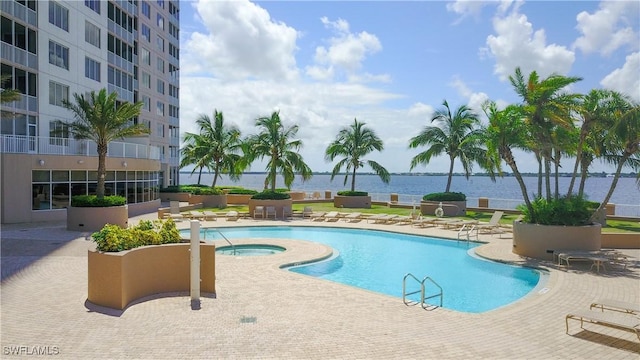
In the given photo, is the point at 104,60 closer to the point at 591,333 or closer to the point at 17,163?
the point at 17,163

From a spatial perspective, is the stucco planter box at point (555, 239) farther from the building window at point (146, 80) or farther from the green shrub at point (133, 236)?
the building window at point (146, 80)

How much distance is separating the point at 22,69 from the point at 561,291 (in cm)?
2921

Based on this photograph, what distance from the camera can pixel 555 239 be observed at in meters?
16.1

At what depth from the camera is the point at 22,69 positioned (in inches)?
1032

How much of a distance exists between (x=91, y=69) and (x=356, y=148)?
70.1 feet

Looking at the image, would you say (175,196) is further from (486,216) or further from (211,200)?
(486,216)

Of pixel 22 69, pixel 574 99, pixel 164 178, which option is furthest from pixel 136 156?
pixel 574 99

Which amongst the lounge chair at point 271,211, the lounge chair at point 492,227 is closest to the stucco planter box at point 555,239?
the lounge chair at point 492,227

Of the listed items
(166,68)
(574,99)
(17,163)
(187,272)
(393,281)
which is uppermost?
(166,68)

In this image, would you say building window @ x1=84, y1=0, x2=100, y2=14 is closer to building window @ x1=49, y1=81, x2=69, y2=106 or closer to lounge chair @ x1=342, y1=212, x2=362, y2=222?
building window @ x1=49, y1=81, x2=69, y2=106

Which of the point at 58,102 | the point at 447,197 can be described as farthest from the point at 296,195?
the point at 58,102

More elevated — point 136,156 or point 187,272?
point 136,156

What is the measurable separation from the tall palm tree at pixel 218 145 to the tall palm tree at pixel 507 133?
25.2 metres

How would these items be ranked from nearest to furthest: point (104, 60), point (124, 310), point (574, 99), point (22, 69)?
point (124, 310) < point (574, 99) < point (22, 69) < point (104, 60)
